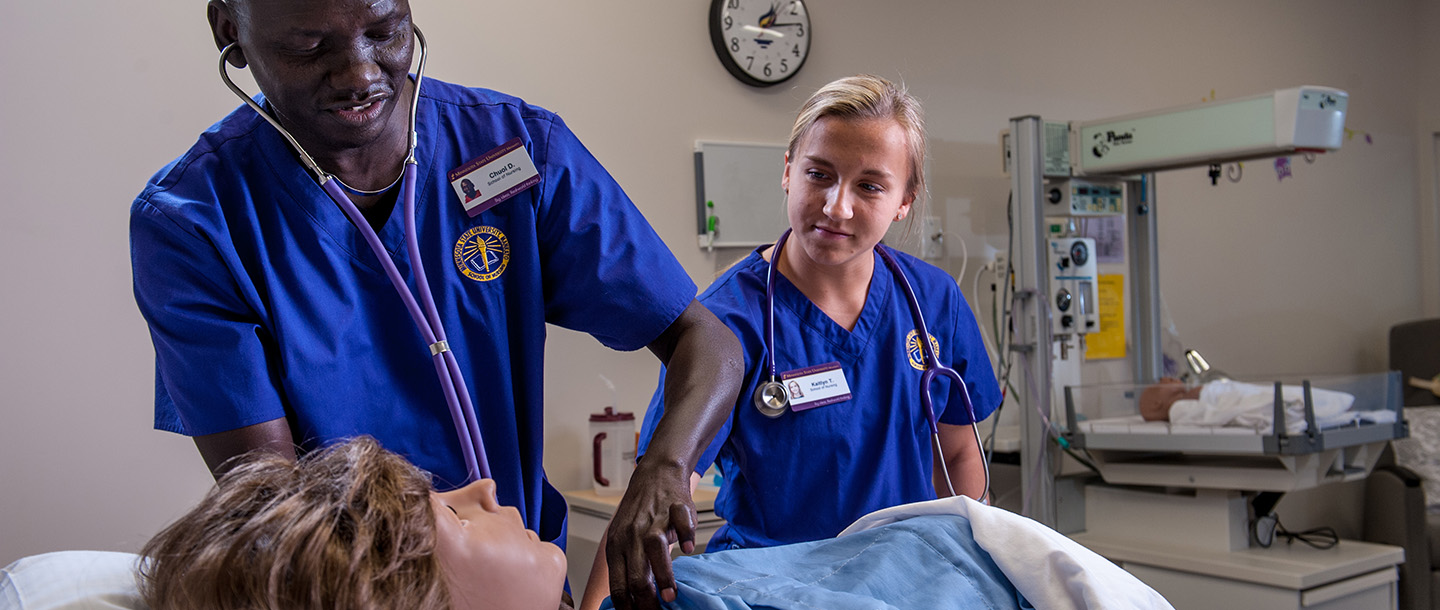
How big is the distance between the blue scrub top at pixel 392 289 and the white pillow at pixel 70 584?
152 millimetres

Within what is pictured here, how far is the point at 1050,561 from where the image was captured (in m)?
1.08

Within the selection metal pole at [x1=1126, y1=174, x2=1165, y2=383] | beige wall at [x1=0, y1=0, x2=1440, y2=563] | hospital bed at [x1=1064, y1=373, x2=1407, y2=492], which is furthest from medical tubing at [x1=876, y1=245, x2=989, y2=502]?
metal pole at [x1=1126, y1=174, x2=1165, y2=383]

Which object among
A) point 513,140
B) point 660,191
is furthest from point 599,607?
point 660,191

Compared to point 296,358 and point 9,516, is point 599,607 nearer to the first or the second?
point 296,358

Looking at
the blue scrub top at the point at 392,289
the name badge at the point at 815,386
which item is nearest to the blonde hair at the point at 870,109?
the name badge at the point at 815,386

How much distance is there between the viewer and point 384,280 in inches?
45.7

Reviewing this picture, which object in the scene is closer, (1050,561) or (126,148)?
(1050,561)

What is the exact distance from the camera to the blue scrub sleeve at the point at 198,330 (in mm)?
1040

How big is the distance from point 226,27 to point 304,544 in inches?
20.6

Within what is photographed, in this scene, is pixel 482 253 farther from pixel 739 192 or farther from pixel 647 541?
pixel 739 192

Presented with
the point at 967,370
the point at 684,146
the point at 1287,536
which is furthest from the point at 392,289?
the point at 1287,536

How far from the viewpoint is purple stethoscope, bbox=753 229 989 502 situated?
1.52 metres

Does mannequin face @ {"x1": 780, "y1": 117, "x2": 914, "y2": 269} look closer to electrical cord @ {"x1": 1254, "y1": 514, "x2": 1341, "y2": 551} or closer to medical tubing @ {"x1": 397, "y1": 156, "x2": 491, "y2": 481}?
medical tubing @ {"x1": 397, "y1": 156, "x2": 491, "y2": 481}

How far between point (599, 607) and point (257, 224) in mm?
547
